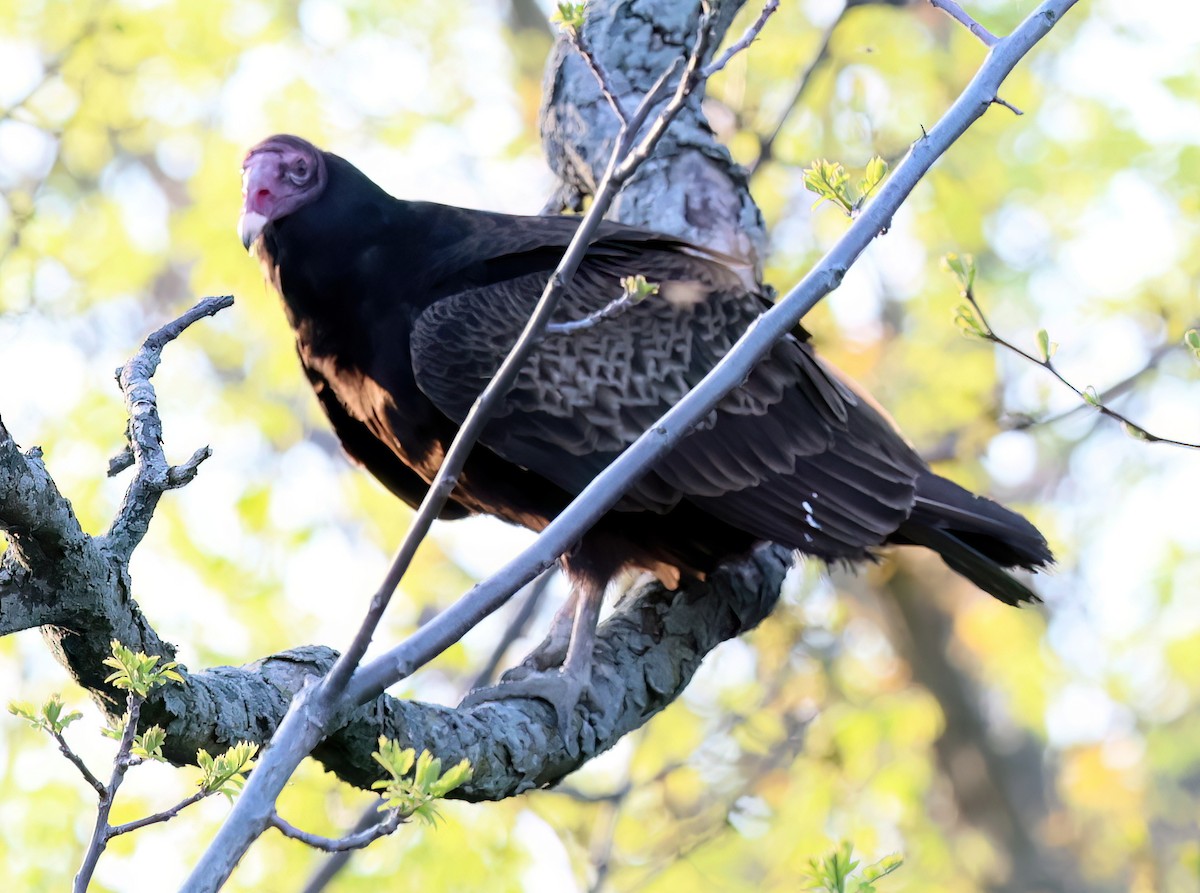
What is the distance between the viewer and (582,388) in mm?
3412

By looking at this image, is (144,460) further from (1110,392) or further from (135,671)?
(1110,392)

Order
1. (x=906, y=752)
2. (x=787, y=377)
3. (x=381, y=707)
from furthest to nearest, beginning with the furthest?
(x=906, y=752), (x=787, y=377), (x=381, y=707)

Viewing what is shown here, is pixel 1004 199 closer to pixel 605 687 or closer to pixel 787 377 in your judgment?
pixel 787 377

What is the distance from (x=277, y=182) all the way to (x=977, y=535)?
2200mm

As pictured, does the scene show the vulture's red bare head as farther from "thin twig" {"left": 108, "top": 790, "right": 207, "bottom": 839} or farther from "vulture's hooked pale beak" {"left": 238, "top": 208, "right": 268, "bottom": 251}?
"thin twig" {"left": 108, "top": 790, "right": 207, "bottom": 839}

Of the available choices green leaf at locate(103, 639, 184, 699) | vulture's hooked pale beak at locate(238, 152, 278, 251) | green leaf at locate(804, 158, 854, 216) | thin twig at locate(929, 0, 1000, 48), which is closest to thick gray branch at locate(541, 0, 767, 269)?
vulture's hooked pale beak at locate(238, 152, 278, 251)

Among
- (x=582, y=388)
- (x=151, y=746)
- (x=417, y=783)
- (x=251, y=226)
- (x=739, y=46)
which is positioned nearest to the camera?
(x=417, y=783)

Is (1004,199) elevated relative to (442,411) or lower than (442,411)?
elevated

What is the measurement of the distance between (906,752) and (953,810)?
3.42 feet

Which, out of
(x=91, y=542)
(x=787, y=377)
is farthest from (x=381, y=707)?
(x=787, y=377)

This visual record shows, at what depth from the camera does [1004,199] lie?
7.84 meters

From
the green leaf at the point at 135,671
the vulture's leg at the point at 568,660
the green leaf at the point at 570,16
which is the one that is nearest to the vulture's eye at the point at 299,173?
the vulture's leg at the point at 568,660

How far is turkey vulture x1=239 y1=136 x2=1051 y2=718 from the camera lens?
3.35 metres

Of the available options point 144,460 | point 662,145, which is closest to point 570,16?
point 144,460
